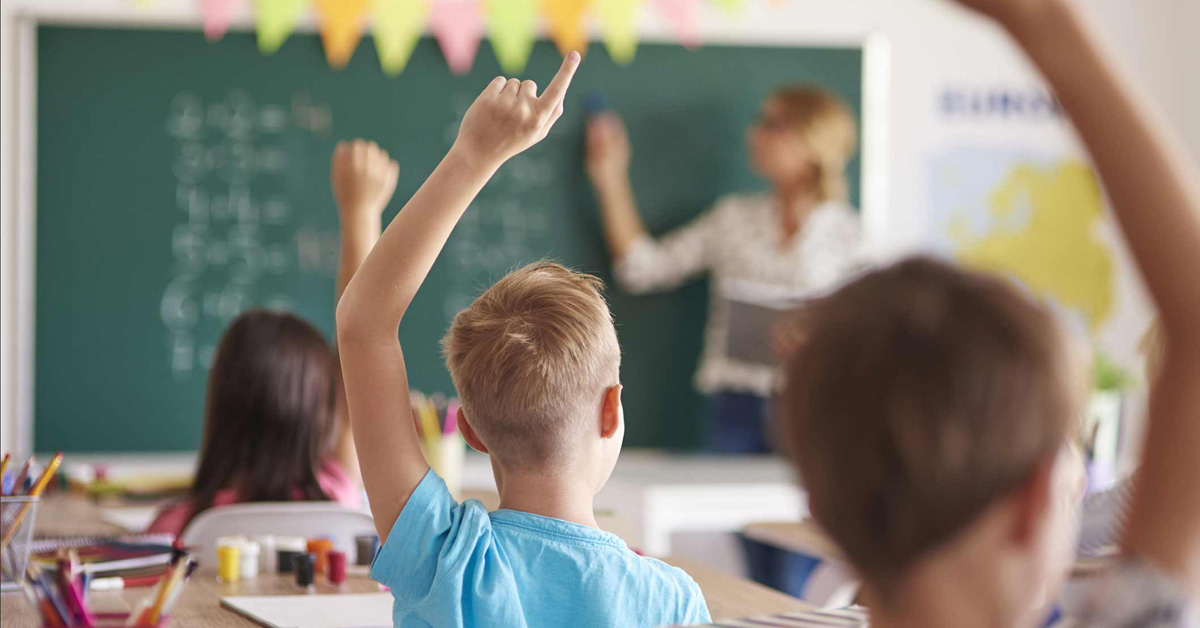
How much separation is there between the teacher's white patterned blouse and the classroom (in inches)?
0.5

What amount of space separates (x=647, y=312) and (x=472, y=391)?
3286 millimetres

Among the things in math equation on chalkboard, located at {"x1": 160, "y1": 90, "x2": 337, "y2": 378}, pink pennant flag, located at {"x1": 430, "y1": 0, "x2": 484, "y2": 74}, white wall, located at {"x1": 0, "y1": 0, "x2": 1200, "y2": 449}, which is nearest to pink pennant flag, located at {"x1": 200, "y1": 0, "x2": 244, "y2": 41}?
math equation on chalkboard, located at {"x1": 160, "y1": 90, "x2": 337, "y2": 378}

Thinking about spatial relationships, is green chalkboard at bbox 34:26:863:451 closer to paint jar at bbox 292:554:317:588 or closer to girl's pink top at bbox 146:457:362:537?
girl's pink top at bbox 146:457:362:537

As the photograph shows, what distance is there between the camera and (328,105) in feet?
13.6

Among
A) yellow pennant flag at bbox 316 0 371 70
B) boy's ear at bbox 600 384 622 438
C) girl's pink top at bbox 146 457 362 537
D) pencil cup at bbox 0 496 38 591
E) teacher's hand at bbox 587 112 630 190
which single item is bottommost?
girl's pink top at bbox 146 457 362 537

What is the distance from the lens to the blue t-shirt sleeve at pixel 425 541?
3.39 feet

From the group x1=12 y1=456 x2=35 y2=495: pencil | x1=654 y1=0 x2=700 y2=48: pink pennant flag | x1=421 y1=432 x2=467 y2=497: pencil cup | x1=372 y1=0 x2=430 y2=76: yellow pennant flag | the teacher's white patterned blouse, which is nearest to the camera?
x1=12 y1=456 x2=35 y2=495: pencil

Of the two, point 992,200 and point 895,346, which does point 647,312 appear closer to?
point 992,200

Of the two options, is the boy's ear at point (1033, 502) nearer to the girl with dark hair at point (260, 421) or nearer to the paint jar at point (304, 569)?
the paint jar at point (304, 569)

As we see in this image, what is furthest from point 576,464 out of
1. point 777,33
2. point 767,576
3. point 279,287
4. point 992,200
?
point 992,200

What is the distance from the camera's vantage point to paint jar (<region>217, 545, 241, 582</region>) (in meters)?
1.64

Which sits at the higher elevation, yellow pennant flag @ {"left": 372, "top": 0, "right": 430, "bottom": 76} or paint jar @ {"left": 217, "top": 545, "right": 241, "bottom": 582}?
yellow pennant flag @ {"left": 372, "top": 0, "right": 430, "bottom": 76}

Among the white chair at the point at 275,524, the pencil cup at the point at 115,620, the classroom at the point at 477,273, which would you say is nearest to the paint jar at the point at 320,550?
the classroom at the point at 477,273

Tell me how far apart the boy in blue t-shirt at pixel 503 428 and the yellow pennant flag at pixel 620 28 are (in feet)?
10.5
